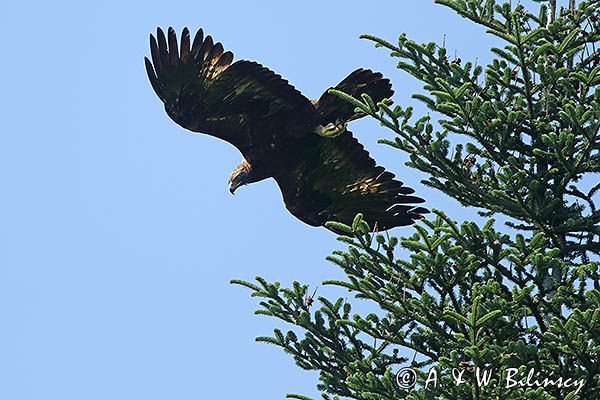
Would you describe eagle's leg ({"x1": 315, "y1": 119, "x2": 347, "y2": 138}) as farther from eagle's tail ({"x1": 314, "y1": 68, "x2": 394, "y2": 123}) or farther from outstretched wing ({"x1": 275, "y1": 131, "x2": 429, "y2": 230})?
eagle's tail ({"x1": 314, "y1": 68, "x2": 394, "y2": 123})

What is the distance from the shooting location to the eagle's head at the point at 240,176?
38.4ft

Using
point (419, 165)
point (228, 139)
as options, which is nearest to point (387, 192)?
point (228, 139)

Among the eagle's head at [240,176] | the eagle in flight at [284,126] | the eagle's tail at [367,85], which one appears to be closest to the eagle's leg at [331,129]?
the eagle in flight at [284,126]

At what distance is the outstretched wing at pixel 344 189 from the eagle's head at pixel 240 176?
32cm

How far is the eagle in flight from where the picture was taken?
34.6 feet

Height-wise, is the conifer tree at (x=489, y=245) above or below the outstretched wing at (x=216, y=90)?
below

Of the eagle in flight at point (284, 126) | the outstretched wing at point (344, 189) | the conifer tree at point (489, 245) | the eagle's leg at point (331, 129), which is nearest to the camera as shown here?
the conifer tree at point (489, 245)

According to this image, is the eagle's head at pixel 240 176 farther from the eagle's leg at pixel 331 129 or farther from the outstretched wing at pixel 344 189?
the eagle's leg at pixel 331 129

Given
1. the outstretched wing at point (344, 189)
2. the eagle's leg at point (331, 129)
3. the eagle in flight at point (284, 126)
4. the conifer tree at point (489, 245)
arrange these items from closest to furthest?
the conifer tree at point (489, 245) < the eagle in flight at point (284, 126) < the eagle's leg at point (331, 129) < the outstretched wing at point (344, 189)

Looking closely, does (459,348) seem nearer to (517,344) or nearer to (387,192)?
(517,344)

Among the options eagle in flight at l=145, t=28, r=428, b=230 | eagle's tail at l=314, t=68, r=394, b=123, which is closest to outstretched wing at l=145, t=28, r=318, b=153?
eagle in flight at l=145, t=28, r=428, b=230

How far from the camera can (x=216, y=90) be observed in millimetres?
10742

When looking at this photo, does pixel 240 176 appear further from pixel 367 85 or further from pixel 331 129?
pixel 367 85

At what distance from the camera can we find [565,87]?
26.3 feet
